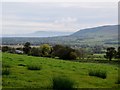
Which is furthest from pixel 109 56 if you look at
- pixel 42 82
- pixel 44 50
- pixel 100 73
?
pixel 42 82

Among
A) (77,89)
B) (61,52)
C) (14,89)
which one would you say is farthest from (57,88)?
(61,52)

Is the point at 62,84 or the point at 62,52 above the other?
the point at 62,52

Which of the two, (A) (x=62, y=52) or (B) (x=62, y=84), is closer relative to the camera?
(B) (x=62, y=84)

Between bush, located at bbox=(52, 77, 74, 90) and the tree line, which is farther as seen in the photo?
the tree line

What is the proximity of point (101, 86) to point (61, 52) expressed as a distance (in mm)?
40794

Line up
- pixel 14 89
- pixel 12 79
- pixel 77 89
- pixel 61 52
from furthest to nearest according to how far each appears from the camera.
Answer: pixel 61 52 < pixel 12 79 < pixel 77 89 < pixel 14 89

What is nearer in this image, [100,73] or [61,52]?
[100,73]

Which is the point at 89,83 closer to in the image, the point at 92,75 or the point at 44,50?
the point at 92,75

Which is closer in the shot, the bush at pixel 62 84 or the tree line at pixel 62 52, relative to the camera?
the bush at pixel 62 84

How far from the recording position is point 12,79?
15422mm

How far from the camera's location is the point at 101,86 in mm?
16109

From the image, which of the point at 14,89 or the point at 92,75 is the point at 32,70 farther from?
the point at 14,89

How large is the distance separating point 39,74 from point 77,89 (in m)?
4.73

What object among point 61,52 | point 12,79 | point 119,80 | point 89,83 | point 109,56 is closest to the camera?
point 12,79
